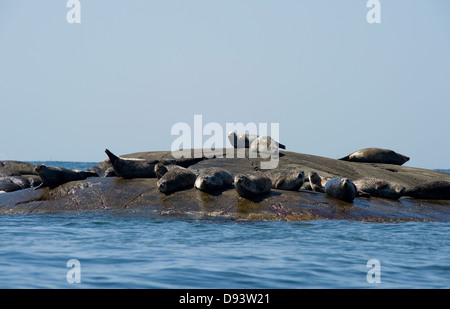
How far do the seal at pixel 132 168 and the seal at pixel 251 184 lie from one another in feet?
10.9

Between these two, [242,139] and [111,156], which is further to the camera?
[242,139]

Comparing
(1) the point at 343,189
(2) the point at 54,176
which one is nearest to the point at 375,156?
(1) the point at 343,189

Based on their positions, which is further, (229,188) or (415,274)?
(229,188)

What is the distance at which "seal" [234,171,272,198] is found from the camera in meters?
12.4

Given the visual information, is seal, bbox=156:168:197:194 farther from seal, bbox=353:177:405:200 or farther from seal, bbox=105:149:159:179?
seal, bbox=353:177:405:200

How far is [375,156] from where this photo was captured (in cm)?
2045

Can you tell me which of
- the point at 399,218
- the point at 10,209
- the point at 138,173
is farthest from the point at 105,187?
the point at 399,218

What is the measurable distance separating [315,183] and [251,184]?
2.52 meters

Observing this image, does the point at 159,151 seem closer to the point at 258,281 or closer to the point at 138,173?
the point at 138,173

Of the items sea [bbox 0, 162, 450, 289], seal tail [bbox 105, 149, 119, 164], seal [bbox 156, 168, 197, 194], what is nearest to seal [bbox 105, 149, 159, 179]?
seal tail [bbox 105, 149, 119, 164]

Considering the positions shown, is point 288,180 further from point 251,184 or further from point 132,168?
point 132,168

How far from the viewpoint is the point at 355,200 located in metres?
13.2
